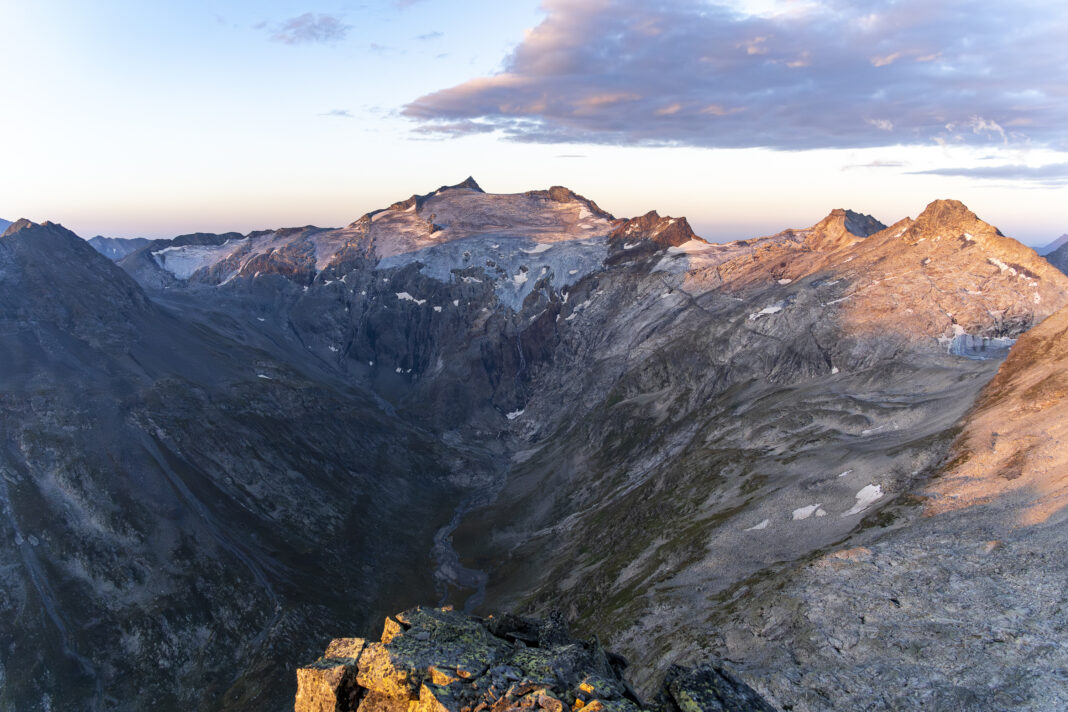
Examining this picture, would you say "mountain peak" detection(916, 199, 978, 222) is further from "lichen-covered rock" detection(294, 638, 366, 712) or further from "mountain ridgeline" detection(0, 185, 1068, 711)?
"lichen-covered rock" detection(294, 638, 366, 712)

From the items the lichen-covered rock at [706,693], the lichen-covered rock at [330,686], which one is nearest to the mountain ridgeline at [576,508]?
the lichen-covered rock at [706,693]

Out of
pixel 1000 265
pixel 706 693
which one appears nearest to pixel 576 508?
pixel 1000 265

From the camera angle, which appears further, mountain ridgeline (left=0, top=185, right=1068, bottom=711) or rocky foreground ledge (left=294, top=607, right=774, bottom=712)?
mountain ridgeline (left=0, top=185, right=1068, bottom=711)

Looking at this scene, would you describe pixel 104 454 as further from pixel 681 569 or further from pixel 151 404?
pixel 681 569

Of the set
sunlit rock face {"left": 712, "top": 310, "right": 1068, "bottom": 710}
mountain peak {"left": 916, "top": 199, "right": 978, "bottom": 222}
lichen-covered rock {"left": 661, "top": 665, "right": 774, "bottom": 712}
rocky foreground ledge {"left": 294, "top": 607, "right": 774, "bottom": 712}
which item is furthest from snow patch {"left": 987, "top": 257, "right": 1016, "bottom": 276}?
rocky foreground ledge {"left": 294, "top": 607, "right": 774, "bottom": 712}

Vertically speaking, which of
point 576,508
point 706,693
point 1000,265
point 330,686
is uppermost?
point 1000,265

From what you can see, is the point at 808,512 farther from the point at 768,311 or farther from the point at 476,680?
the point at 768,311

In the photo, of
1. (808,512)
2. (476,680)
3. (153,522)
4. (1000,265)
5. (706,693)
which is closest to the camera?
(476,680)
